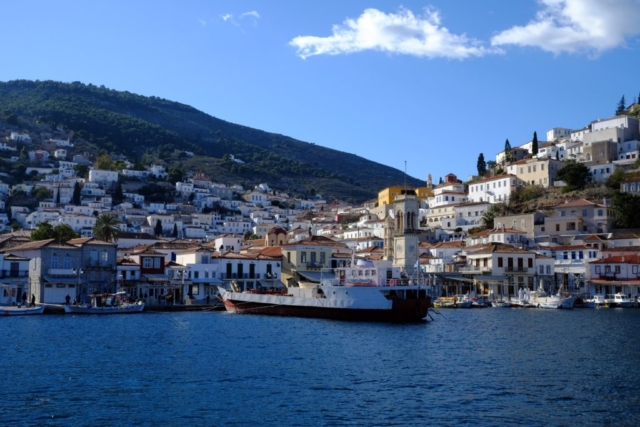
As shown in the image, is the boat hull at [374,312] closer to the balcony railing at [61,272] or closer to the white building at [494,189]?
the balcony railing at [61,272]

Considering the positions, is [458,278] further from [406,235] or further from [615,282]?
[615,282]

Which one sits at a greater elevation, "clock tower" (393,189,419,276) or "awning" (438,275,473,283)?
"clock tower" (393,189,419,276)

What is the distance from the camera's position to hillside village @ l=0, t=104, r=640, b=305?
6638 centimetres

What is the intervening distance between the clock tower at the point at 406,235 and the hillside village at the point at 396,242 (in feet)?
0.38

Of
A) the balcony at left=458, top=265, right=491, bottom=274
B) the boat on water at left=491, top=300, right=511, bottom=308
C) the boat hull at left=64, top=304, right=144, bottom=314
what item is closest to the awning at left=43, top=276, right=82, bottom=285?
the boat hull at left=64, top=304, right=144, bottom=314

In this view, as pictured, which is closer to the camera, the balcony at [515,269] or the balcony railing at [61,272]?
the balcony railing at [61,272]

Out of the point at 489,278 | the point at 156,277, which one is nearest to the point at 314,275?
the point at 156,277

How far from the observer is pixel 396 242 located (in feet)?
248

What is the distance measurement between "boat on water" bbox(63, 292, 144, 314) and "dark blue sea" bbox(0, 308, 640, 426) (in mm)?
11295

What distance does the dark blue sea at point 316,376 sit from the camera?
21203 millimetres

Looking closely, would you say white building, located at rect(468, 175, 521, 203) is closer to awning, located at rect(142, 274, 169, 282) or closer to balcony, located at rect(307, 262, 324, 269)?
balcony, located at rect(307, 262, 324, 269)

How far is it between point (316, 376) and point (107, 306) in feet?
117

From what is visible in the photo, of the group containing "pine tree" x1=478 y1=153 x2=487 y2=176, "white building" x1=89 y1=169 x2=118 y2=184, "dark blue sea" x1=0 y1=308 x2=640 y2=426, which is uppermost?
"white building" x1=89 y1=169 x2=118 y2=184

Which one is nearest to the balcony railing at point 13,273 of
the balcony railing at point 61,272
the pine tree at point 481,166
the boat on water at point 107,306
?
the balcony railing at point 61,272
